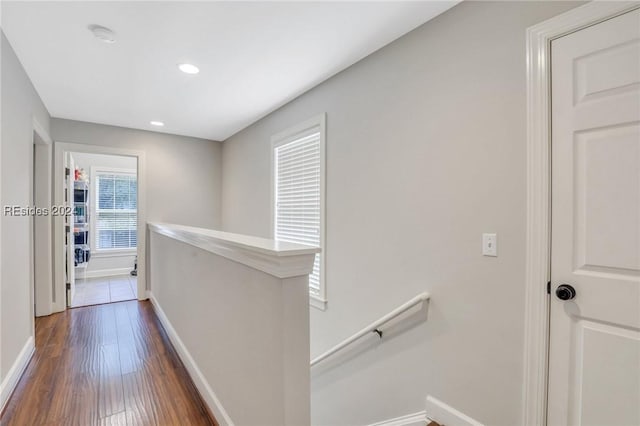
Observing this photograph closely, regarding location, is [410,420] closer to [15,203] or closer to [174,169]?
[15,203]

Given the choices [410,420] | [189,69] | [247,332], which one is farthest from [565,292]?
[189,69]

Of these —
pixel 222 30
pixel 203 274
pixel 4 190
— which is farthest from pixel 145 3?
pixel 203 274

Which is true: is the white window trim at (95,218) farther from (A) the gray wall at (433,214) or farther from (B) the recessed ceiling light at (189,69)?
(A) the gray wall at (433,214)

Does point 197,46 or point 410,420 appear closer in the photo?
point 410,420

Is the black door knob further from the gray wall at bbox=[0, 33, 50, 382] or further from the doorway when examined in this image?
the doorway

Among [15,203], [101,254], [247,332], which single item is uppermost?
[15,203]

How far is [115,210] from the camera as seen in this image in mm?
6297

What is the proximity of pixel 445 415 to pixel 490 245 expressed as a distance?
1007 millimetres

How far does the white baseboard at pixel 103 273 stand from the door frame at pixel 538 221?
6.82m

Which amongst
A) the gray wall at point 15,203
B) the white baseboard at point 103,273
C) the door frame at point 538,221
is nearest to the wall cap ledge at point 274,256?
the door frame at point 538,221

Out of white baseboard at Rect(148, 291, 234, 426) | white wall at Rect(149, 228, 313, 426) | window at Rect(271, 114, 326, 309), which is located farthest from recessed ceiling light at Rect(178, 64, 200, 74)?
white baseboard at Rect(148, 291, 234, 426)

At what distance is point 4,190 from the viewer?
6.40 ft

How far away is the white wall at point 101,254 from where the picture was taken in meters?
5.90

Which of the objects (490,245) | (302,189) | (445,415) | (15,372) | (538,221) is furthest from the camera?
(302,189)
